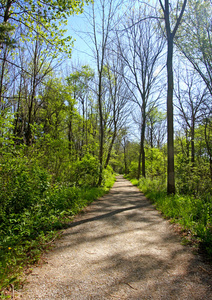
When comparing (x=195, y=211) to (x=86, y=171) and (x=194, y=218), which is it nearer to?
(x=194, y=218)

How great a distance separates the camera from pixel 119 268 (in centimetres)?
264

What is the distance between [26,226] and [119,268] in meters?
2.02

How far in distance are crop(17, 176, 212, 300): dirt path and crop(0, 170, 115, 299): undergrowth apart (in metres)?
0.23

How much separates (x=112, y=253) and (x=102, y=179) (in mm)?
8590

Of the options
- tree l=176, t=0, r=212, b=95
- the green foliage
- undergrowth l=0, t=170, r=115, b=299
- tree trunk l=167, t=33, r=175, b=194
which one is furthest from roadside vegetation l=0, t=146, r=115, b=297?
tree l=176, t=0, r=212, b=95

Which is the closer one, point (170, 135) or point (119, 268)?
point (119, 268)

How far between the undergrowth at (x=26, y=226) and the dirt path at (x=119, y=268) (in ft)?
0.75

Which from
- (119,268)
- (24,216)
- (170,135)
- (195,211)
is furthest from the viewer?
(170,135)

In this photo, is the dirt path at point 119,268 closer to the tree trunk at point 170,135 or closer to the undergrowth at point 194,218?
the undergrowth at point 194,218

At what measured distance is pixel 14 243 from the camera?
305 centimetres

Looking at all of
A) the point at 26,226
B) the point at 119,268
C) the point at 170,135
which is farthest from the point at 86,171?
the point at 119,268

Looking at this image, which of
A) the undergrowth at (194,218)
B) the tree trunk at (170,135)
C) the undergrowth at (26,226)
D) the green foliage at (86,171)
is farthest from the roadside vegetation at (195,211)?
the green foliage at (86,171)

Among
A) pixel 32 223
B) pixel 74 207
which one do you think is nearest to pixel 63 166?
pixel 74 207

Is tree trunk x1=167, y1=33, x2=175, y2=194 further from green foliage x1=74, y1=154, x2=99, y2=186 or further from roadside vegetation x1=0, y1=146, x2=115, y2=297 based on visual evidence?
green foliage x1=74, y1=154, x2=99, y2=186
